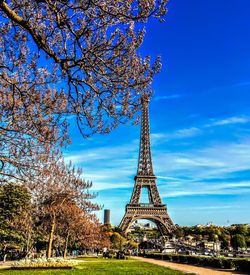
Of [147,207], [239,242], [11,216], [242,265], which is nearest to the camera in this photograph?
[242,265]

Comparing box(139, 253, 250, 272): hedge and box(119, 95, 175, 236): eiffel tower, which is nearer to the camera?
box(139, 253, 250, 272): hedge

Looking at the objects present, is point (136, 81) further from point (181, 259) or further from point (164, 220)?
point (164, 220)

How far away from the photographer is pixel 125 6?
6406 millimetres

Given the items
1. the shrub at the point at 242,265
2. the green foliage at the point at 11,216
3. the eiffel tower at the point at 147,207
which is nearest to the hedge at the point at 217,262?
the shrub at the point at 242,265

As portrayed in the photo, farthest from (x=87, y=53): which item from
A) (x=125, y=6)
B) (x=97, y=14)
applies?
(x=125, y=6)

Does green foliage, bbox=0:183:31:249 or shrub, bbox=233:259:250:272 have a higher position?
green foliage, bbox=0:183:31:249

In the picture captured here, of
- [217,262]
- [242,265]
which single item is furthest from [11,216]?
[242,265]

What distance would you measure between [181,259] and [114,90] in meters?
34.5

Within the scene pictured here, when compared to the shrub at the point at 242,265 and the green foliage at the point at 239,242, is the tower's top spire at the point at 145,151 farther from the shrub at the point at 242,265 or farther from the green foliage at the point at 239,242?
the shrub at the point at 242,265

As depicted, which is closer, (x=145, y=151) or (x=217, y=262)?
(x=217, y=262)

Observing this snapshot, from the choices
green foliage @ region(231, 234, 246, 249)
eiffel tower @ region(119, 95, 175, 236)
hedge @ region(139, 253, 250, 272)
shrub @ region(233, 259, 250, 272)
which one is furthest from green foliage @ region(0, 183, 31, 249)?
green foliage @ region(231, 234, 246, 249)

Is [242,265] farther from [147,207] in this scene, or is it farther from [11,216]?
[147,207]

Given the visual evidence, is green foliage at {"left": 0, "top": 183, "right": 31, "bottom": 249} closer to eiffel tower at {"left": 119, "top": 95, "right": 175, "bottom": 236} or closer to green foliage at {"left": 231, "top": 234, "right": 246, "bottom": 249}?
eiffel tower at {"left": 119, "top": 95, "right": 175, "bottom": 236}

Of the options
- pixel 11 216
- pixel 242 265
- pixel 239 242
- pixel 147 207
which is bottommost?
pixel 242 265
